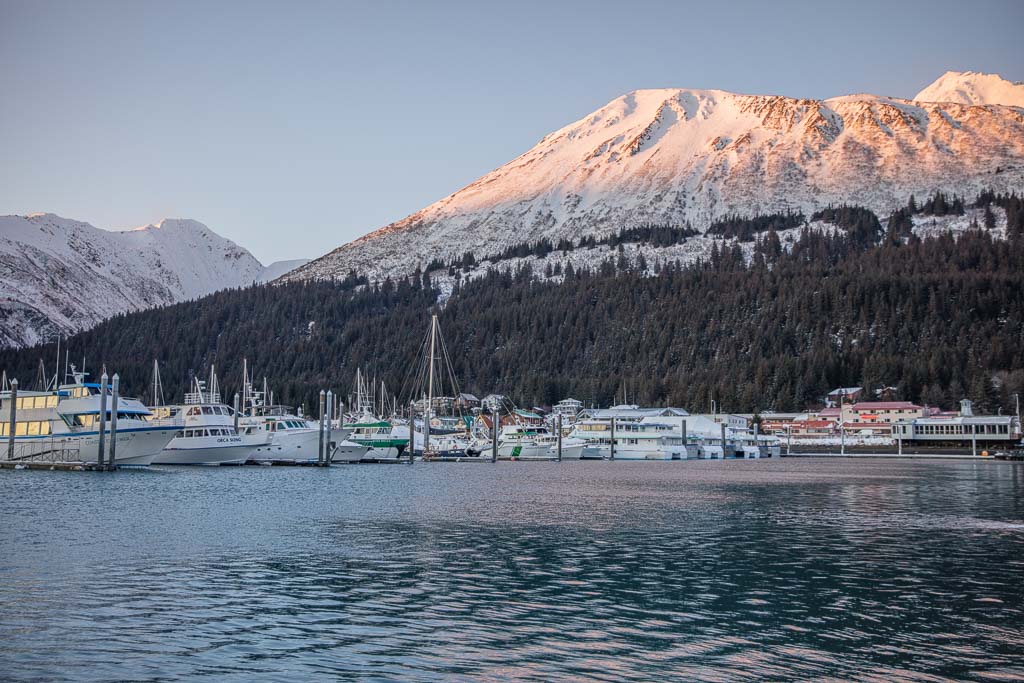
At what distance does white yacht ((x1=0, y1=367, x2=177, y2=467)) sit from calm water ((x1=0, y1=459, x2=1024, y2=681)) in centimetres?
2813

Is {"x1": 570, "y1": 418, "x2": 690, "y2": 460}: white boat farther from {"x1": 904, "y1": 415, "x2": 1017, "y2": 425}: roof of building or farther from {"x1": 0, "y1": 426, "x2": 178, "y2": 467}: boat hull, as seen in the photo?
{"x1": 0, "y1": 426, "x2": 178, "y2": 467}: boat hull

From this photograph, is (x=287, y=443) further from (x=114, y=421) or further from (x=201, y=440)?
(x=114, y=421)

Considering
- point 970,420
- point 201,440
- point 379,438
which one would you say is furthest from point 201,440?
point 970,420

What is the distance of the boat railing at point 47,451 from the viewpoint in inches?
3494

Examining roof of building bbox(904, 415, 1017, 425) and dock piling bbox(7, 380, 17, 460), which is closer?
dock piling bbox(7, 380, 17, 460)

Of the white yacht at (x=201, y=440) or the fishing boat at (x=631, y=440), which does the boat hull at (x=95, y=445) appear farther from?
the fishing boat at (x=631, y=440)

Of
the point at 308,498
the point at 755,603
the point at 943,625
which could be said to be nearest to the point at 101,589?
the point at 755,603

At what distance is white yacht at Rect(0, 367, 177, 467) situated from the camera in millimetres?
88812

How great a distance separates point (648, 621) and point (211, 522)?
93.7 ft

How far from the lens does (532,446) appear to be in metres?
148

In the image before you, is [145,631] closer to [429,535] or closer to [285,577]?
[285,577]

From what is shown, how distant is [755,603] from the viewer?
29172 millimetres

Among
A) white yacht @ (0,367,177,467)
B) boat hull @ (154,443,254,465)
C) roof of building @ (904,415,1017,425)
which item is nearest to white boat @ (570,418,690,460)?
roof of building @ (904,415,1017,425)

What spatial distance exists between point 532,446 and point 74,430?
72.4 metres
